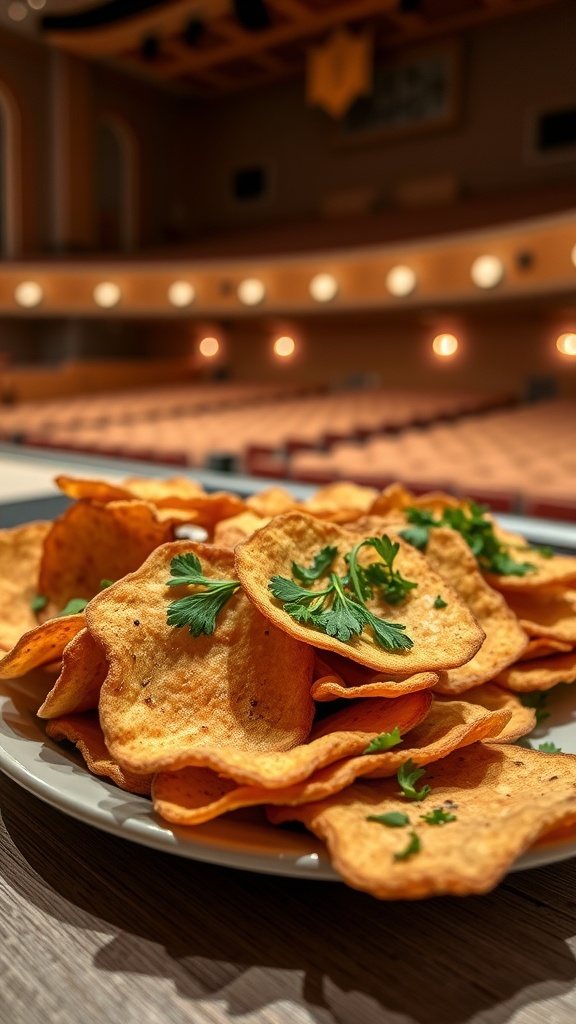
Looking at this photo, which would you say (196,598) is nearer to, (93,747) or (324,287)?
(93,747)

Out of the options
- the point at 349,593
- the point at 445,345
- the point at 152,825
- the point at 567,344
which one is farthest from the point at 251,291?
the point at 152,825

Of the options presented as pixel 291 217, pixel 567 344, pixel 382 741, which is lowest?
pixel 382 741

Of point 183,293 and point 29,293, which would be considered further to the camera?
point 29,293

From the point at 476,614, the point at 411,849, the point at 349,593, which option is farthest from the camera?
the point at 476,614

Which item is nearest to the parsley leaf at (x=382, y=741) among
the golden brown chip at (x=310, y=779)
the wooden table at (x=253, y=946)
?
the golden brown chip at (x=310, y=779)

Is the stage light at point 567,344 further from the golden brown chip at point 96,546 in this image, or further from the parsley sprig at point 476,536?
the golden brown chip at point 96,546

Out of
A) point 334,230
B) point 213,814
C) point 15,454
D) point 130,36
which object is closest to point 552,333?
point 334,230

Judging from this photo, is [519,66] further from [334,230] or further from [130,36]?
[130,36]
